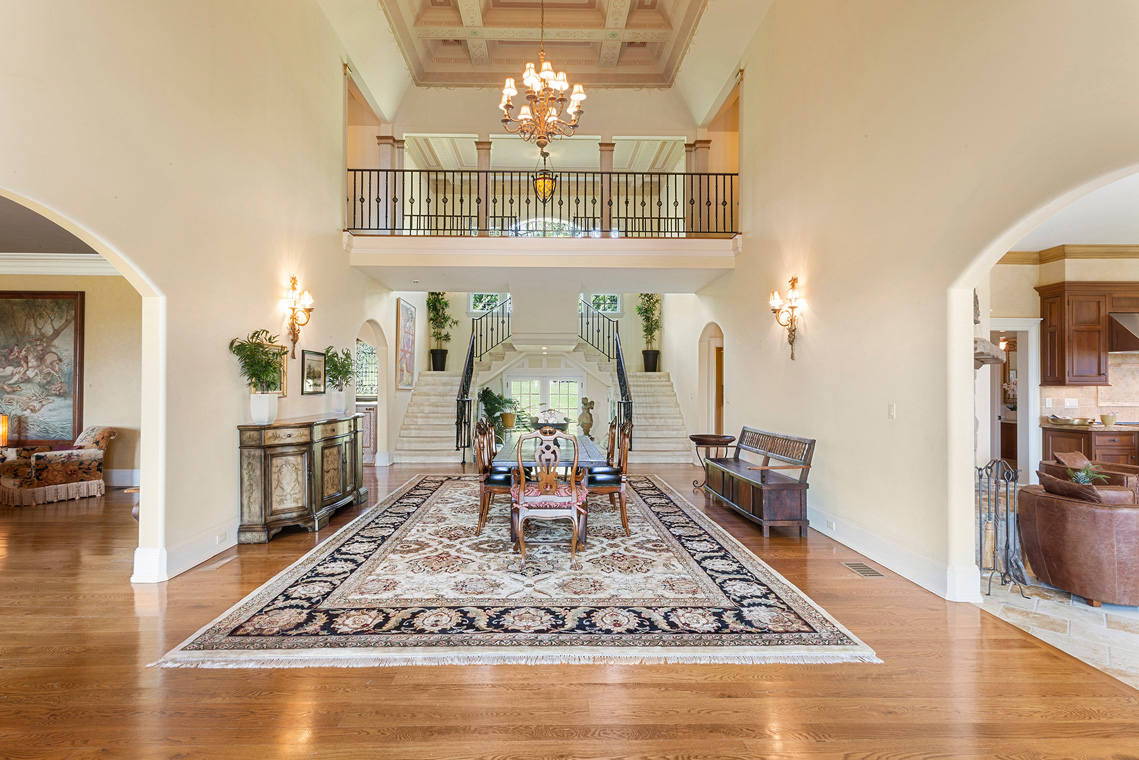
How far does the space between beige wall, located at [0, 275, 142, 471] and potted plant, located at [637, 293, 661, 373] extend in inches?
377

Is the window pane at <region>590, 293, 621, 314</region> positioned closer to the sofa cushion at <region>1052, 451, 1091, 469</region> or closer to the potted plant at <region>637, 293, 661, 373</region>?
the potted plant at <region>637, 293, 661, 373</region>

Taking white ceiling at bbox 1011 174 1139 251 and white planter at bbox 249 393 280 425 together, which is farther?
white planter at bbox 249 393 280 425

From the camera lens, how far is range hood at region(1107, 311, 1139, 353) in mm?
6691

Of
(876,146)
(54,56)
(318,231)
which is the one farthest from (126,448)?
(876,146)

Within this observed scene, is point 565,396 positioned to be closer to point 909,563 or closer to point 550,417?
point 550,417

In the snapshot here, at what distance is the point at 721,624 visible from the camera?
3.17m

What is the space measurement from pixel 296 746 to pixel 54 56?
384 cm

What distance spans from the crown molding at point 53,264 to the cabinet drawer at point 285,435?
15.3 feet

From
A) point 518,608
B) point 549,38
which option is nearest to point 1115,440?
point 518,608

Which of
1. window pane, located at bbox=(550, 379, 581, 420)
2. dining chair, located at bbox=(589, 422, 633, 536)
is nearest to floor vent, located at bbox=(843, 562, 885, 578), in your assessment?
dining chair, located at bbox=(589, 422, 633, 536)

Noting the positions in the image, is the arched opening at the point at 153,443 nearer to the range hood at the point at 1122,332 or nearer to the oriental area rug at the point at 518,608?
the oriental area rug at the point at 518,608

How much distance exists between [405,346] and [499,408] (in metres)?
2.27

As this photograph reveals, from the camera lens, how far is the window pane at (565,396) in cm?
1246

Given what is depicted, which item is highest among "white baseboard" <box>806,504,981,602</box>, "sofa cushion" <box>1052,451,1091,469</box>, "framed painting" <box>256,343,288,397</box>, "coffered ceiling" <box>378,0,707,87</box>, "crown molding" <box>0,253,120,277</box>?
"coffered ceiling" <box>378,0,707,87</box>
